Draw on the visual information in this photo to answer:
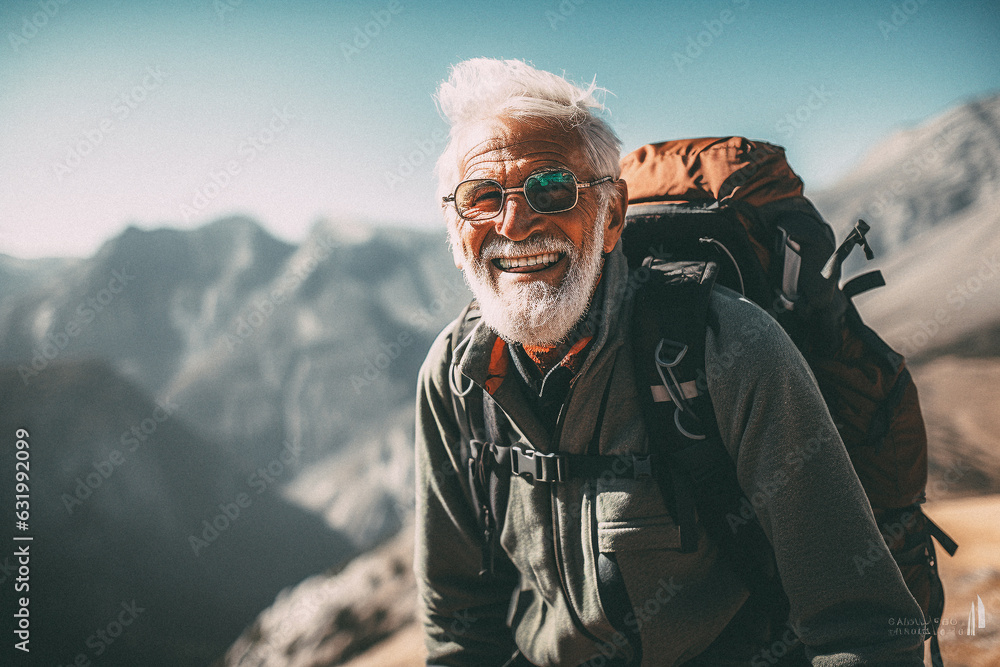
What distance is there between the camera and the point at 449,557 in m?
1.84

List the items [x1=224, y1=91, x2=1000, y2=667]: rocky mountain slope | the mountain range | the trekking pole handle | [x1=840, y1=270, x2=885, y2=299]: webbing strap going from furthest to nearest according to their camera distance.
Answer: the mountain range → [x1=224, y1=91, x2=1000, y2=667]: rocky mountain slope → [x1=840, y1=270, x2=885, y2=299]: webbing strap → the trekking pole handle

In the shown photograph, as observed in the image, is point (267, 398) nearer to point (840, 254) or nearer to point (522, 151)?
point (522, 151)

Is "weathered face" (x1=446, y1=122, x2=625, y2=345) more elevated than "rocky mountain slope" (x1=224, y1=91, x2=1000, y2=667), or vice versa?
"weathered face" (x1=446, y1=122, x2=625, y2=345)

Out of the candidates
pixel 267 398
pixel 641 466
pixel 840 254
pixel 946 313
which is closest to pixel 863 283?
pixel 840 254

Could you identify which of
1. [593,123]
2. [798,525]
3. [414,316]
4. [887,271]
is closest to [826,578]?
[798,525]

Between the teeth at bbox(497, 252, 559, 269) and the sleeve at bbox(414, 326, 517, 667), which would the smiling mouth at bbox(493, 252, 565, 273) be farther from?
the sleeve at bbox(414, 326, 517, 667)

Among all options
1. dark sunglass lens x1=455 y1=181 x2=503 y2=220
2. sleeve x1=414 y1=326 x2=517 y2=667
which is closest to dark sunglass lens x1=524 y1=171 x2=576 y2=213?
dark sunglass lens x1=455 y1=181 x2=503 y2=220

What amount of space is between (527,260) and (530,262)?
1 centimetres

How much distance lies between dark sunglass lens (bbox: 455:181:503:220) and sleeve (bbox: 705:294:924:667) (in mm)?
798

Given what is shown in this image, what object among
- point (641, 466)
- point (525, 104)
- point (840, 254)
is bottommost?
point (641, 466)

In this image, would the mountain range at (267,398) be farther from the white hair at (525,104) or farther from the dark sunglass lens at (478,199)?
the white hair at (525,104)

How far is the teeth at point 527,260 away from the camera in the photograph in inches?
62.7

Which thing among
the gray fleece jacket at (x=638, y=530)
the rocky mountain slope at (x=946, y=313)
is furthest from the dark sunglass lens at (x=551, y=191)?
the rocky mountain slope at (x=946, y=313)

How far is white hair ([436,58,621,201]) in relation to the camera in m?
1.59
